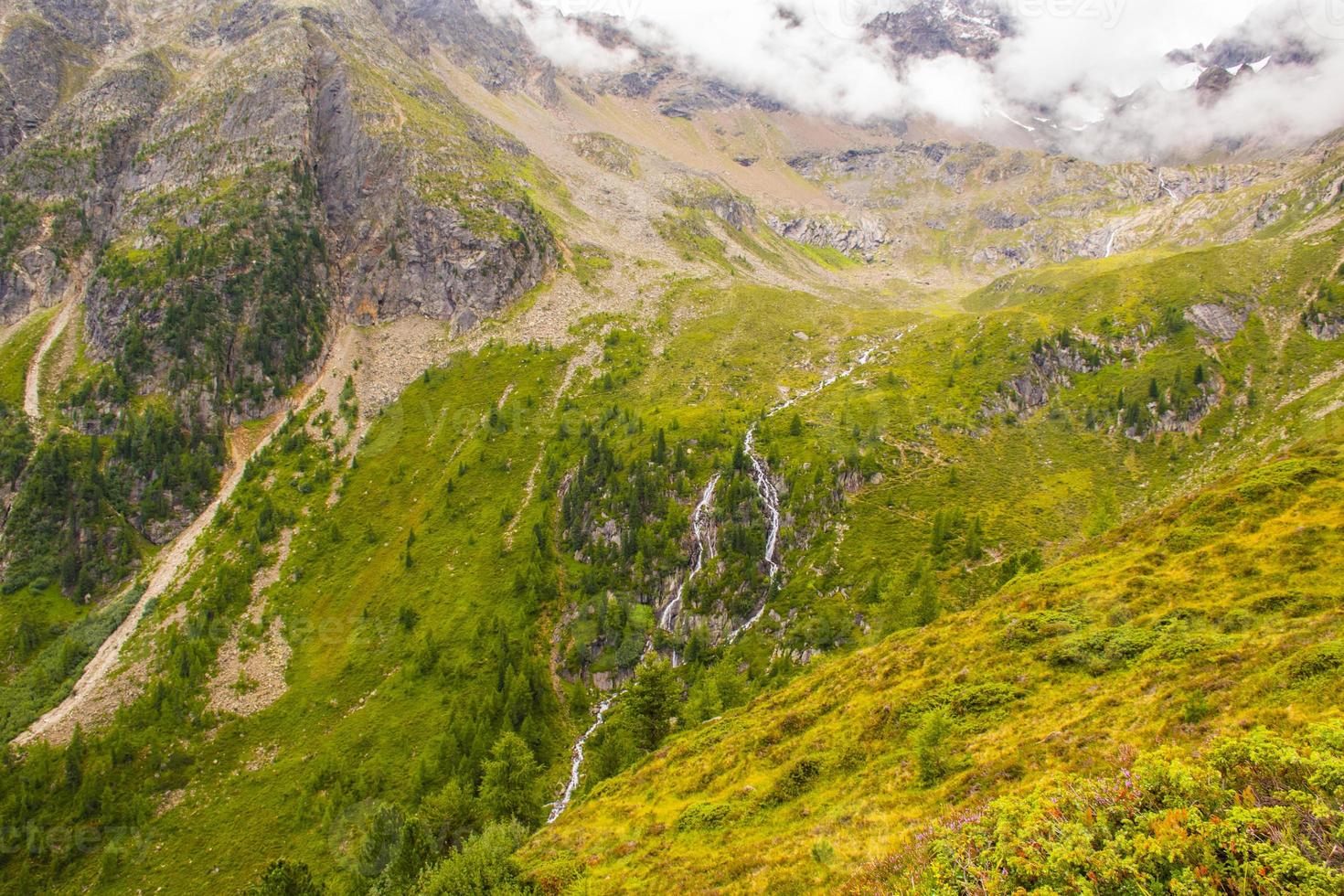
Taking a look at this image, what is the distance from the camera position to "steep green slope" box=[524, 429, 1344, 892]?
24.7 meters

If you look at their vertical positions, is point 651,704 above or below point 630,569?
below

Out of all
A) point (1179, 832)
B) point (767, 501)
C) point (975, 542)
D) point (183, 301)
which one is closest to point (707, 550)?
point (767, 501)

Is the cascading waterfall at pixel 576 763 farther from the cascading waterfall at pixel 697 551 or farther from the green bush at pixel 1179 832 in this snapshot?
the green bush at pixel 1179 832

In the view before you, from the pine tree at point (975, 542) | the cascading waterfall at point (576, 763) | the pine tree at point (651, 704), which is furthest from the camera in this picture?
the pine tree at point (975, 542)

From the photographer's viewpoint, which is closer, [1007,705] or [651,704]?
[1007,705]

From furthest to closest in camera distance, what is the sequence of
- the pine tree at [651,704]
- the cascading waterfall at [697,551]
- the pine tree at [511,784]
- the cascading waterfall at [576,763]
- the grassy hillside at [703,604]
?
the cascading waterfall at [697,551] → the cascading waterfall at [576,763] → the pine tree at [511,784] → the pine tree at [651,704] → the grassy hillside at [703,604]

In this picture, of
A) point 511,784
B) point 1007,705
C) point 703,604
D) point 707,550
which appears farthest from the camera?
point 707,550

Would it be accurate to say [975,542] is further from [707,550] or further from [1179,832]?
[1179,832]

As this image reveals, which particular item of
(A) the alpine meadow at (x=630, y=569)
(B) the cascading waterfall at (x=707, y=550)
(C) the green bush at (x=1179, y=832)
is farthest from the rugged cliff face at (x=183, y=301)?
(C) the green bush at (x=1179, y=832)

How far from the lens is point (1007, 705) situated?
36812mm

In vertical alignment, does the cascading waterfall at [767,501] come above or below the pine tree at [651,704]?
above

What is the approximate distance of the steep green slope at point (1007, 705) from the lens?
2472cm

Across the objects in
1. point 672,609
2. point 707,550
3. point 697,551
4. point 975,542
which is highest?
point 697,551

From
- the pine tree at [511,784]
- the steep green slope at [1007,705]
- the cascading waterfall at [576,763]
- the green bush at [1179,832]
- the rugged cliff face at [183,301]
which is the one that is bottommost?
the cascading waterfall at [576,763]
